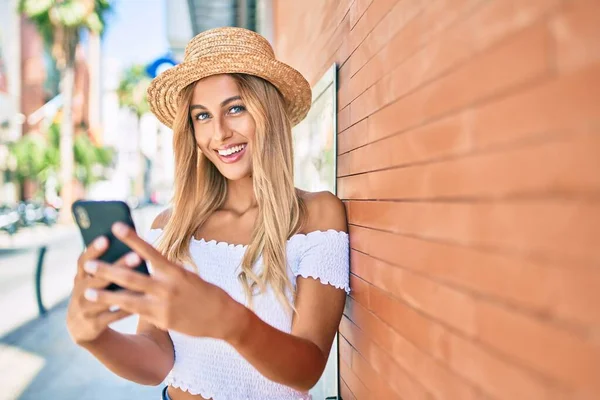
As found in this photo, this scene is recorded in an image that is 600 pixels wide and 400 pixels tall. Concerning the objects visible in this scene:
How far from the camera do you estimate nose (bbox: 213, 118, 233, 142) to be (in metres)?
1.86

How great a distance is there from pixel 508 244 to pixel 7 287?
29.7ft

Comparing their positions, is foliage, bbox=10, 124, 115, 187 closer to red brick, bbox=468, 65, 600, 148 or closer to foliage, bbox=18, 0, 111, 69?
foliage, bbox=18, 0, 111, 69

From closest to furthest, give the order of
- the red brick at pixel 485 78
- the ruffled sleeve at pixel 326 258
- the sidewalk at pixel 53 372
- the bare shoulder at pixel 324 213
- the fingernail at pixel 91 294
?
the red brick at pixel 485 78 → the fingernail at pixel 91 294 → the ruffled sleeve at pixel 326 258 → the bare shoulder at pixel 324 213 → the sidewalk at pixel 53 372

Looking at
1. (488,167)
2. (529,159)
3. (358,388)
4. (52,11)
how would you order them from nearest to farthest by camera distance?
(529,159), (488,167), (358,388), (52,11)

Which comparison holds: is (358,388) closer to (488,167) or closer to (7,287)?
(488,167)

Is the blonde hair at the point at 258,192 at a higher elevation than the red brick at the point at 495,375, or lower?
higher

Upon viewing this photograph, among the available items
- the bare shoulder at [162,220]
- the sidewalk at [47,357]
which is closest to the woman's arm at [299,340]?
the bare shoulder at [162,220]

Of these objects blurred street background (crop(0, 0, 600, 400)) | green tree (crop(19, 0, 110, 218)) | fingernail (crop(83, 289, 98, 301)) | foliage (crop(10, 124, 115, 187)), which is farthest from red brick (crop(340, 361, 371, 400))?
foliage (crop(10, 124, 115, 187))

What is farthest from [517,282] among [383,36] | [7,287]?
[7,287]

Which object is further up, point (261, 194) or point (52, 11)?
point (52, 11)

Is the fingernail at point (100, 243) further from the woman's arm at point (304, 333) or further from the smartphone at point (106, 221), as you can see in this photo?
the woman's arm at point (304, 333)

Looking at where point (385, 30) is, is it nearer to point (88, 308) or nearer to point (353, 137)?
point (353, 137)

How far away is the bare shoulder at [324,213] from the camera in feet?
5.87

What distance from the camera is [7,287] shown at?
816 cm
